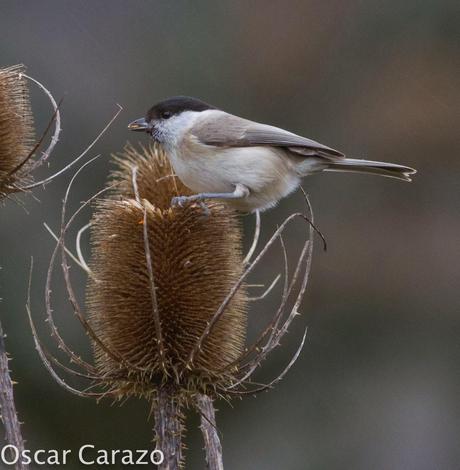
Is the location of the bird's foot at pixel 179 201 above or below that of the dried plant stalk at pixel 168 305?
above

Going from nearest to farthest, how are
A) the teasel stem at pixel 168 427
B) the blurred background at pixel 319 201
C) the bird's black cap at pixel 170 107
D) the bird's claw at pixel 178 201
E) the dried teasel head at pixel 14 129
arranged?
1. the teasel stem at pixel 168 427
2. the bird's claw at pixel 178 201
3. the dried teasel head at pixel 14 129
4. the bird's black cap at pixel 170 107
5. the blurred background at pixel 319 201

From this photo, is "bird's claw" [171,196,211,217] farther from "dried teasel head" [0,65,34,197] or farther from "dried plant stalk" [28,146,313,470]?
"dried teasel head" [0,65,34,197]

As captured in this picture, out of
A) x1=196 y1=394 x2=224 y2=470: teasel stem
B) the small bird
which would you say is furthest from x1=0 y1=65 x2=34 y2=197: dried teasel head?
x1=196 y1=394 x2=224 y2=470: teasel stem

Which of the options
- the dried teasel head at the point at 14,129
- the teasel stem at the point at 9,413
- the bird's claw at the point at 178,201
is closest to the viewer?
the teasel stem at the point at 9,413

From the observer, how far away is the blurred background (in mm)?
9141

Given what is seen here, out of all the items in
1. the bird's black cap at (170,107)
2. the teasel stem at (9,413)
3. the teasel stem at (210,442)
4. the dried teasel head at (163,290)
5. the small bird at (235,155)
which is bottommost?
the teasel stem at (210,442)

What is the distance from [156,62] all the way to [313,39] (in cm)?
173

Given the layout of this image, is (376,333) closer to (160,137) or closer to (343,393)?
(343,393)

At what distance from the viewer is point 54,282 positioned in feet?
29.4

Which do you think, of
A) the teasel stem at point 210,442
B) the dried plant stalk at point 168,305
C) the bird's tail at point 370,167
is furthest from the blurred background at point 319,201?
the teasel stem at point 210,442

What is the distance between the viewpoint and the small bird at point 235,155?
5.25 m

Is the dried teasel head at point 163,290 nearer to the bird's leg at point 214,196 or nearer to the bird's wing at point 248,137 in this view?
the bird's leg at point 214,196

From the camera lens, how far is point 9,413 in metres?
4.43

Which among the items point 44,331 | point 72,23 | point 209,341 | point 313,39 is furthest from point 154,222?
point 313,39
